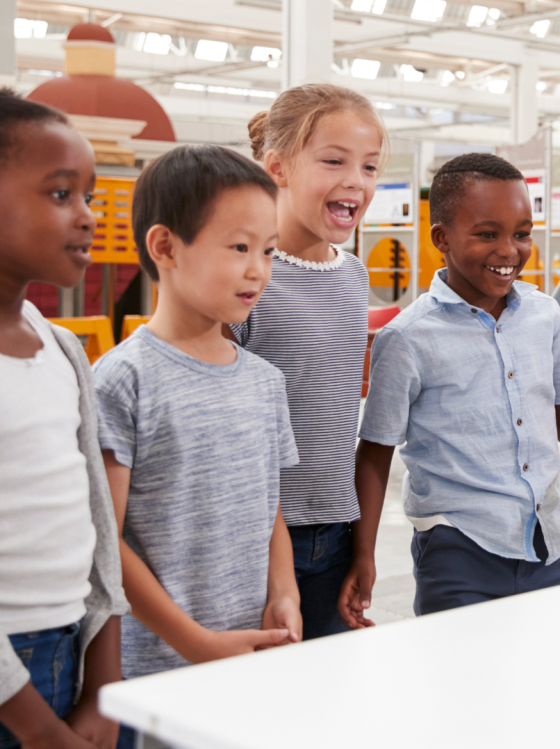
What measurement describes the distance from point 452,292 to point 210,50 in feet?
42.1

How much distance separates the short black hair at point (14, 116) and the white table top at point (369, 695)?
1.95 feet

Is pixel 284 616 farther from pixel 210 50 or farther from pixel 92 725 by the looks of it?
pixel 210 50

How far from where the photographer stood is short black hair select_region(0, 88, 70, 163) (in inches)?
38.4

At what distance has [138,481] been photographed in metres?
1.12

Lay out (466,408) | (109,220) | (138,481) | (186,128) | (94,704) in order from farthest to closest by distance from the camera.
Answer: (186,128) < (109,220) < (466,408) < (138,481) < (94,704)

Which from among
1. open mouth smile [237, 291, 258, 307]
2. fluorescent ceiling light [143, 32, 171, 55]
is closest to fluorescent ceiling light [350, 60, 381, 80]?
fluorescent ceiling light [143, 32, 171, 55]

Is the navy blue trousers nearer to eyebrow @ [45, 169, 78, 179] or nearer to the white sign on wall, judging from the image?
eyebrow @ [45, 169, 78, 179]

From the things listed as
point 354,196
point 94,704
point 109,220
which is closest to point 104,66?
point 109,220

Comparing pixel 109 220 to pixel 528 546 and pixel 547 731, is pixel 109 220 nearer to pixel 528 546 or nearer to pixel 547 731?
pixel 528 546

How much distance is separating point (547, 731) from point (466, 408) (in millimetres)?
876

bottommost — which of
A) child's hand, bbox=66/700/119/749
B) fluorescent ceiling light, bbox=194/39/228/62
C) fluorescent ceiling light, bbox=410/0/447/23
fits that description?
child's hand, bbox=66/700/119/749

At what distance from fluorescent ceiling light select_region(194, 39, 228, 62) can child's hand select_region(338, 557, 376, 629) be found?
42.2 feet

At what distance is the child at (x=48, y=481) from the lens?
0.93m

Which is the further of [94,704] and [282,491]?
[282,491]
